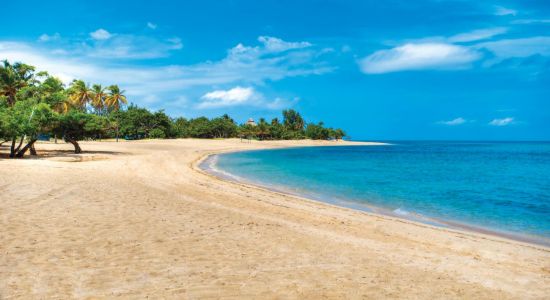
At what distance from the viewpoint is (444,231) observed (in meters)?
13.3

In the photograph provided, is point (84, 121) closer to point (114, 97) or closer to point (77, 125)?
point (77, 125)

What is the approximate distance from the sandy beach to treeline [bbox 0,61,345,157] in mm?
17074

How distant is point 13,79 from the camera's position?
1722 inches

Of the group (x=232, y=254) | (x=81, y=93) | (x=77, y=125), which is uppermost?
(x=81, y=93)

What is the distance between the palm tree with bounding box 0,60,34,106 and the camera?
1690 inches

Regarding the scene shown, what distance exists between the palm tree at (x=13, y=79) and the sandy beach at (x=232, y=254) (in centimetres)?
3616

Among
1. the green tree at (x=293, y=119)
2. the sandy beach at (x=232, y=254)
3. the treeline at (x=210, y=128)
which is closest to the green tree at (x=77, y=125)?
the sandy beach at (x=232, y=254)

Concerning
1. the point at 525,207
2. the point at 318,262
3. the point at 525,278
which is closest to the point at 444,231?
the point at 525,278

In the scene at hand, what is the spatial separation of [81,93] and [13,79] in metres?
33.9

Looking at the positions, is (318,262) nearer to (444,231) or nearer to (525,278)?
(525,278)

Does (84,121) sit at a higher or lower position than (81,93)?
lower

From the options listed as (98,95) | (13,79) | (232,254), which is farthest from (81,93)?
(232,254)

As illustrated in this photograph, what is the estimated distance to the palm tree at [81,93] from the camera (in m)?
75.1

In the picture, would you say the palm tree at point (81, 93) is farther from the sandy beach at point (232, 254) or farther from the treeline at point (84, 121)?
the sandy beach at point (232, 254)
